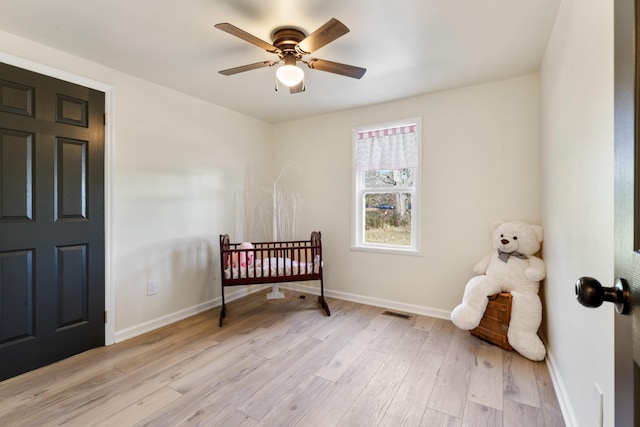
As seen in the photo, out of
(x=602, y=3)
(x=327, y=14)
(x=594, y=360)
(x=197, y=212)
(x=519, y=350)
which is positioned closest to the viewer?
(x=602, y=3)

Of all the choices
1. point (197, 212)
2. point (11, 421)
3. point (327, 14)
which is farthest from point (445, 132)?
point (11, 421)

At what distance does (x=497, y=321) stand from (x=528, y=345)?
0.24m

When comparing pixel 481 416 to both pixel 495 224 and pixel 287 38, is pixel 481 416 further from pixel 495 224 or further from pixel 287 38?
pixel 287 38

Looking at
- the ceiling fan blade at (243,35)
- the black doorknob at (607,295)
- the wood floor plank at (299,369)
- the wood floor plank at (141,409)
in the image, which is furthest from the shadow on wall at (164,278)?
the black doorknob at (607,295)

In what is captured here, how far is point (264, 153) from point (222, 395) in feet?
9.47

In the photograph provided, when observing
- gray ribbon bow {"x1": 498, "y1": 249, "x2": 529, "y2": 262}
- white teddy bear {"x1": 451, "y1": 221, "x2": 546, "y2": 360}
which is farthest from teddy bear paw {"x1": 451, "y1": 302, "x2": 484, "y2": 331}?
gray ribbon bow {"x1": 498, "y1": 249, "x2": 529, "y2": 262}

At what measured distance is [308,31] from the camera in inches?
74.0

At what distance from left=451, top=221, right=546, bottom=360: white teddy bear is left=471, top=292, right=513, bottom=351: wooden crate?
0.11 ft

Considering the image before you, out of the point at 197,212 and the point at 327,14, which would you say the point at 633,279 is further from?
the point at 197,212

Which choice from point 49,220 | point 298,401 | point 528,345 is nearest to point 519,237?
point 528,345

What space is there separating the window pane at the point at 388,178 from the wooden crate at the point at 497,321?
1.36 meters

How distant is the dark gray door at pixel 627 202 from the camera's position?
19.7 inches

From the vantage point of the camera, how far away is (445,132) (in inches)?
112

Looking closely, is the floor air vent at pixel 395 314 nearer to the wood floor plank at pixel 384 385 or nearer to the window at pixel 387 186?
the wood floor plank at pixel 384 385
